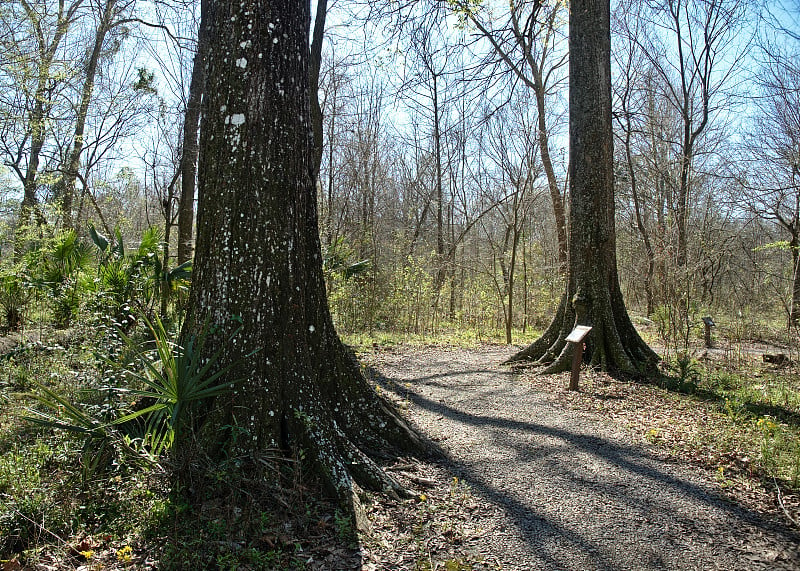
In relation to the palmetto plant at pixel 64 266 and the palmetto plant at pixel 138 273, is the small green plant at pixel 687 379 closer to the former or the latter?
the palmetto plant at pixel 138 273

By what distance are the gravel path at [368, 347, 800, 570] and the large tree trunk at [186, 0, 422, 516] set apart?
3.09 feet

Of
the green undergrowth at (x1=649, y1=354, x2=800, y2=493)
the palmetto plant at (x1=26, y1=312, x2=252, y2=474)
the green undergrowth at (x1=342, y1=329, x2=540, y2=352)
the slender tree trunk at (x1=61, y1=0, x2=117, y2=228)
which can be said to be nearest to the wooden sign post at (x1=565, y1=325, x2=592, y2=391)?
the green undergrowth at (x1=649, y1=354, x2=800, y2=493)

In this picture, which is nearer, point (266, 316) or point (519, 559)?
point (519, 559)

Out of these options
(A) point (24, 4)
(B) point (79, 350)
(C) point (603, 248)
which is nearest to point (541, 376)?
(C) point (603, 248)

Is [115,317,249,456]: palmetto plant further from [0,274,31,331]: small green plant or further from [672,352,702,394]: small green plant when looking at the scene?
[0,274,31,331]: small green plant

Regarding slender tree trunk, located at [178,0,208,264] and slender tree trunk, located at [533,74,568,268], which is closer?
slender tree trunk, located at [178,0,208,264]

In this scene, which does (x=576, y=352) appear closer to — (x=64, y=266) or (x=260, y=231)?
(x=260, y=231)

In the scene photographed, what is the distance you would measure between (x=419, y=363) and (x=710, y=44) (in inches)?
516

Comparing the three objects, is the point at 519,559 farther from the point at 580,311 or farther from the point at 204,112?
the point at 580,311

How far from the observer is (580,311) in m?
7.12

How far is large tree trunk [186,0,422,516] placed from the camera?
133 inches

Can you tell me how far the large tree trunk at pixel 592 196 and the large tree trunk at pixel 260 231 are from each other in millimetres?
4626

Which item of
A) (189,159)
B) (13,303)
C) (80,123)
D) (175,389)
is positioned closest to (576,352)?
(175,389)

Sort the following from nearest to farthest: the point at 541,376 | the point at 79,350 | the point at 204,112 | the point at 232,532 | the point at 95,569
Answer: the point at 95,569 < the point at 232,532 < the point at 204,112 < the point at 79,350 < the point at 541,376
